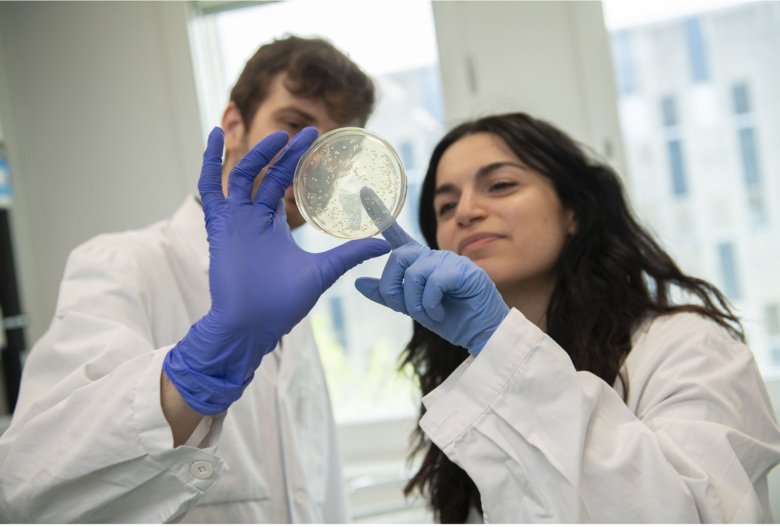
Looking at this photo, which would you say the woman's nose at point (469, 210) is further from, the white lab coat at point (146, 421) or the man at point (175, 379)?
the white lab coat at point (146, 421)

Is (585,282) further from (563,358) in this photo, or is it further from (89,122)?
(89,122)

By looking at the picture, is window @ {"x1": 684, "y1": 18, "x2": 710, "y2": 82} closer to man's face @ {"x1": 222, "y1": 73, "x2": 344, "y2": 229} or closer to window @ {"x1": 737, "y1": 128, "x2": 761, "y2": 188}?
window @ {"x1": 737, "y1": 128, "x2": 761, "y2": 188}

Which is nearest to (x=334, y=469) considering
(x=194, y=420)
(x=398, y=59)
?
(x=194, y=420)

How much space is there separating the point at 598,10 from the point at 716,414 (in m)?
1.67

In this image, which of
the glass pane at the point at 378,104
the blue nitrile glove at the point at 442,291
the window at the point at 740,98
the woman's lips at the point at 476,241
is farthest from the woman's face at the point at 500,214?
the window at the point at 740,98

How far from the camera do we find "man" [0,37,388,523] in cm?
96

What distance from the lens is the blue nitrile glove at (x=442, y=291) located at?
1.01 metres

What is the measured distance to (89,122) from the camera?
7.79ft

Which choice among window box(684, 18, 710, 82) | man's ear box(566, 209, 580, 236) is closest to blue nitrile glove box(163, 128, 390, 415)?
man's ear box(566, 209, 580, 236)

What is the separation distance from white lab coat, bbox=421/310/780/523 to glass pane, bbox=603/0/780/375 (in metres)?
1.44

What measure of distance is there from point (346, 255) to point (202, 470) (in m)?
0.42

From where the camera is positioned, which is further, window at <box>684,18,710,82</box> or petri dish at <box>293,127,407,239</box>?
window at <box>684,18,710,82</box>

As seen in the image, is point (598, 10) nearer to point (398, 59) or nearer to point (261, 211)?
point (398, 59)

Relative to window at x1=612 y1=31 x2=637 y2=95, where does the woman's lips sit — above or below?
below
